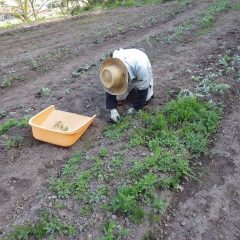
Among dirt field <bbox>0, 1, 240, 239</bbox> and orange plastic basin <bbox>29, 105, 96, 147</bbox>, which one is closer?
dirt field <bbox>0, 1, 240, 239</bbox>

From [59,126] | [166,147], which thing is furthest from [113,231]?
[59,126]

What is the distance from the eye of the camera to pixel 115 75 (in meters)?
4.60

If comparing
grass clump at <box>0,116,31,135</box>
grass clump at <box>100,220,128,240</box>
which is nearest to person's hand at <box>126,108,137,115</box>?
grass clump at <box>0,116,31,135</box>

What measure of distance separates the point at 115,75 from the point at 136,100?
0.81 meters

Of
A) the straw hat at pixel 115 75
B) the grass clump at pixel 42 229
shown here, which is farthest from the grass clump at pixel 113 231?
the straw hat at pixel 115 75

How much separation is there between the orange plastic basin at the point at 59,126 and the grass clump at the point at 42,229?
119cm

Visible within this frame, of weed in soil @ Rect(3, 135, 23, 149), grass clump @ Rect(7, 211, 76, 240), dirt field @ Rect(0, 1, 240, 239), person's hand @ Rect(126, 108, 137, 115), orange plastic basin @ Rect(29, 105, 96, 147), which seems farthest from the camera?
person's hand @ Rect(126, 108, 137, 115)

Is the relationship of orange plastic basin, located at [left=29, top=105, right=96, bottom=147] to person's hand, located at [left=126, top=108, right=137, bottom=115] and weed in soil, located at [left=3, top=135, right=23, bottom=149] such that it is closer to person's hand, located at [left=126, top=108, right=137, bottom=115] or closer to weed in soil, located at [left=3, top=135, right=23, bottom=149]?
weed in soil, located at [left=3, top=135, right=23, bottom=149]

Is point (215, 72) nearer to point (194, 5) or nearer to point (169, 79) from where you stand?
point (169, 79)

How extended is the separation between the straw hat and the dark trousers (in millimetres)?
279

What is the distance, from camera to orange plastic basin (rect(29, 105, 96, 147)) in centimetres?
453

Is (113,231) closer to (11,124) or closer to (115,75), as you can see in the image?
(115,75)

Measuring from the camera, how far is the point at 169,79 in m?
6.38

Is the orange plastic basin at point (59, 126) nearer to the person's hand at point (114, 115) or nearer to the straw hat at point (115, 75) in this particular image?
the person's hand at point (114, 115)
